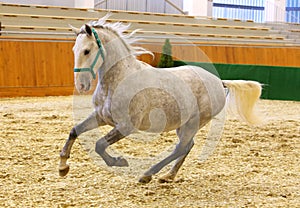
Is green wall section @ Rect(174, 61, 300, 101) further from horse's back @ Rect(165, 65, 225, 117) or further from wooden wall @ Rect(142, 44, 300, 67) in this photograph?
horse's back @ Rect(165, 65, 225, 117)

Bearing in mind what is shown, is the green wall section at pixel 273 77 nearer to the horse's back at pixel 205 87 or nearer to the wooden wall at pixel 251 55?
the wooden wall at pixel 251 55

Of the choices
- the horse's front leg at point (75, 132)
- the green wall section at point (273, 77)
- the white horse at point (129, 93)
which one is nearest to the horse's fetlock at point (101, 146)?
the white horse at point (129, 93)

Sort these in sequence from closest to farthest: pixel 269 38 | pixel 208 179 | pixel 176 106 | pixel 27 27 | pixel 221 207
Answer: pixel 221 207 < pixel 176 106 < pixel 208 179 < pixel 27 27 < pixel 269 38

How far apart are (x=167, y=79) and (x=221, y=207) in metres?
1.17

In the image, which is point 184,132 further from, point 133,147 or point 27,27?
point 27,27

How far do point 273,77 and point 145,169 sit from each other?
8.60 m

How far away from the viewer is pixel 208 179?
5.09 metres

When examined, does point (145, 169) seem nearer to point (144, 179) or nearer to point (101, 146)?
point (144, 179)

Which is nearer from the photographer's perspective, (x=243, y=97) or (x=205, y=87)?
(x=205, y=87)

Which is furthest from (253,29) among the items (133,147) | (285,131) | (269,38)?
(133,147)

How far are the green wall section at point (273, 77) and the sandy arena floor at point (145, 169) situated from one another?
A: 15.6 ft

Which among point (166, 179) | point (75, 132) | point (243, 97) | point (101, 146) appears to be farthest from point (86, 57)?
point (243, 97)

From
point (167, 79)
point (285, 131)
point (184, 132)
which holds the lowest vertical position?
point (285, 131)

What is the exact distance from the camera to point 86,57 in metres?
4.05
